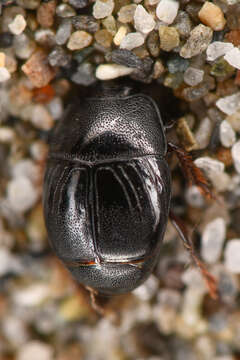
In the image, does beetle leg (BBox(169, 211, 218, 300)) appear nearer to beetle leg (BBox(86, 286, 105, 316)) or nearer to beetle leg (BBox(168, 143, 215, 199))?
beetle leg (BBox(168, 143, 215, 199))

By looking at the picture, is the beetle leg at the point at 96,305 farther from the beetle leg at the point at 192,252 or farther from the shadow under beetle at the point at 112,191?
the beetle leg at the point at 192,252

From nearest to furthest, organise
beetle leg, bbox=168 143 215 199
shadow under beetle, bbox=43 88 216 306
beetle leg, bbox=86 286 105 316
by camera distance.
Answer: shadow under beetle, bbox=43 88 216 306 → beetle leg, bbox=168 143 215 199 → beetle leg, bbox=86 286 105 316

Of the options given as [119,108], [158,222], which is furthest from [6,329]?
[119,108]

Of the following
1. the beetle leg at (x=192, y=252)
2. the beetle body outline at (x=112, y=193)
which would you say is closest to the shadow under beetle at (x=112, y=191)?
the beetle body outline at (x=112, y=193)

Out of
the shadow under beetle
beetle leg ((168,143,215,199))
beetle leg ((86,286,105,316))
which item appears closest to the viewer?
the shadow under beetle

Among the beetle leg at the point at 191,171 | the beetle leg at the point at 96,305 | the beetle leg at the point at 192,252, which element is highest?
the beetle leg at the point at 191,171

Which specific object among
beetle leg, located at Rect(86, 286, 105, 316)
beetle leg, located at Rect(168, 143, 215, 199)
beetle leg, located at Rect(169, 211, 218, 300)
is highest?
beetle leg, located at Rect(168, 143, 215, 199)

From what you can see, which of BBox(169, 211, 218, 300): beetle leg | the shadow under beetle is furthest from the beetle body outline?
BBox(169, 211, 218, 300): beetle leg
